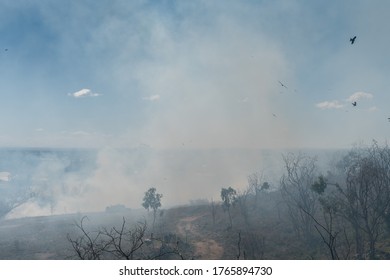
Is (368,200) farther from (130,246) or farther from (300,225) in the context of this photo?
(130,246)

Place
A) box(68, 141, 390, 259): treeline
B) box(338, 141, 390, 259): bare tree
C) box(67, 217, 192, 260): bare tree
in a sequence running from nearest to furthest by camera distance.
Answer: box(67, 217, 192, 260): bare tree < box(338, 141, 390, 259): bare tree < box(68, 141, 390, 259): treeline

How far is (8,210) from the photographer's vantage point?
242ft

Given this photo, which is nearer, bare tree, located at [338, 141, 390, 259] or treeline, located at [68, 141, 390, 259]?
bare tree, located at [338, 141, 390, 259]

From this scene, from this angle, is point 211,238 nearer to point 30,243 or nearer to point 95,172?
point 30,243

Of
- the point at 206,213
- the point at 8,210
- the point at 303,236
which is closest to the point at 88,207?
the point at 8,210

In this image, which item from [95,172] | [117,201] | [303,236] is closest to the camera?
[303,236]

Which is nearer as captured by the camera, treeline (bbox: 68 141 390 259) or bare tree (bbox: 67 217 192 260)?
bare tree (bbox: 67 217 192 260)

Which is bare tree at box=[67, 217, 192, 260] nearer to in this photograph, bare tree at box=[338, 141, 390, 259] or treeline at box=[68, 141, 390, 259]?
Answer: treeline at box=[68, 141, 390, 259]

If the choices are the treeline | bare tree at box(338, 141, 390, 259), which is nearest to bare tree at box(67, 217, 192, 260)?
the treeline

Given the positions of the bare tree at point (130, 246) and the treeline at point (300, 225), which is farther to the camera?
the treeline at point (300, 225)

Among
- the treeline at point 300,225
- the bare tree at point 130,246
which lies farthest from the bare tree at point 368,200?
the bare tree at point 130,246

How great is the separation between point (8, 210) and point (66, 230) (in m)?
38.1

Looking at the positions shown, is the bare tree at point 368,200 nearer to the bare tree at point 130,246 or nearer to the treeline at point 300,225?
the treeline at point 300,225

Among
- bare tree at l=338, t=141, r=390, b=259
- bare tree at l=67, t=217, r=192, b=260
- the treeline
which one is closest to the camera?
bare tree at l=67, t=217, r=192, b=260
